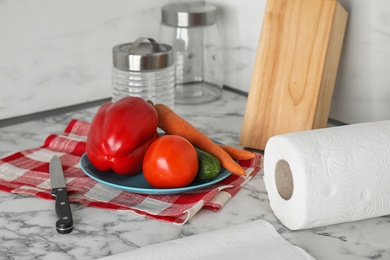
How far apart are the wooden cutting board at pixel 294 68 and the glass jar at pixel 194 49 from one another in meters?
0.30

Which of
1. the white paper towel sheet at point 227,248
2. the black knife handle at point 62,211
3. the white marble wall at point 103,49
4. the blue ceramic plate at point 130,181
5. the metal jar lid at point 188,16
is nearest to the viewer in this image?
the white paper towel sheet at point 227,248

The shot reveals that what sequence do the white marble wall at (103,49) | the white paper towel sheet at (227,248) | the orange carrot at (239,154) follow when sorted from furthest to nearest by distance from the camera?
the white marble wall at (103,49) → the orange carrot at (239,154) → the white paper towel sheet at (227,248)

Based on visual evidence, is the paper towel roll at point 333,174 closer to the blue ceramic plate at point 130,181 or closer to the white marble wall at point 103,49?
the blue ceramic plate at point 130,181

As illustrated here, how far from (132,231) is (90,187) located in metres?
0.16

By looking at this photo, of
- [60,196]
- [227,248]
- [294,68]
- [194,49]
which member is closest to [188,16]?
[194,49]

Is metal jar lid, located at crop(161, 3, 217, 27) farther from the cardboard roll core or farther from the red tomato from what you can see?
the cardboard roll core

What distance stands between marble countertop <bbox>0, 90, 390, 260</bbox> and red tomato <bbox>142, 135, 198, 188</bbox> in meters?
0.07

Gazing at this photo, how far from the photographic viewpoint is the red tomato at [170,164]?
118 cm

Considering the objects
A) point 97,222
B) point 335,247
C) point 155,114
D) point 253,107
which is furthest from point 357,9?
point 97,222

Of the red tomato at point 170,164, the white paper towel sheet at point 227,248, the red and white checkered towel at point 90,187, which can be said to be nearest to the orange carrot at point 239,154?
the red and white checkered towel at point 90,187

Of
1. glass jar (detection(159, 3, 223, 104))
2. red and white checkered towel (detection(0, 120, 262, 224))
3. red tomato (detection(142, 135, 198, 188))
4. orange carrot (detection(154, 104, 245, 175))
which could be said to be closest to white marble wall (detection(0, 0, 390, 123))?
glass jar (detection(159, 3, 223, 104))

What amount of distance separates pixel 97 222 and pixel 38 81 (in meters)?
0.58

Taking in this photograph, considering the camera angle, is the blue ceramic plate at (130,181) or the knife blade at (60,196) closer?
the knife blade at (60,196)

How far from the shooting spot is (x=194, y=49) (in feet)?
5.77
